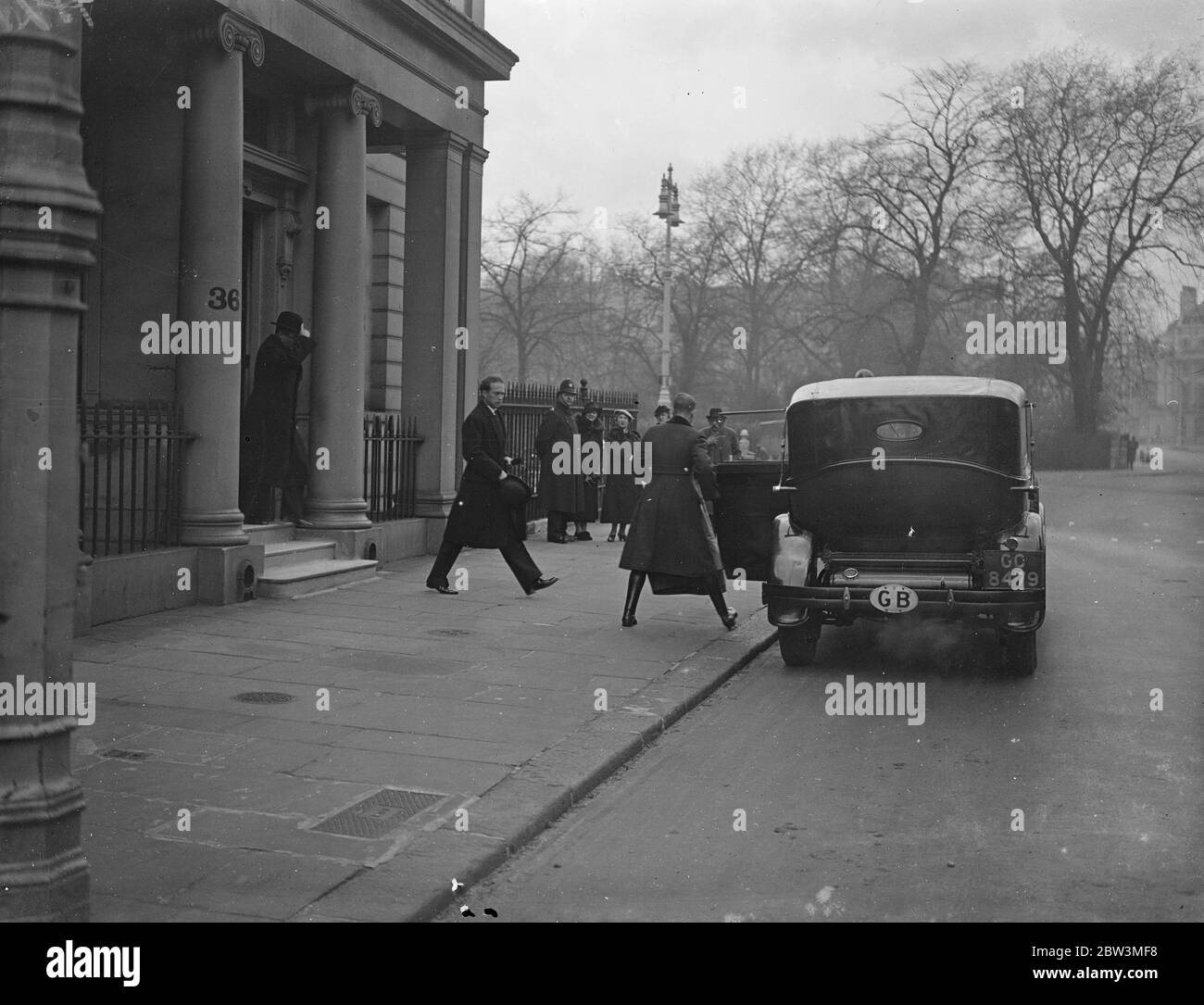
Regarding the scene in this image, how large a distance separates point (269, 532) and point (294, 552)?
0.41 metres

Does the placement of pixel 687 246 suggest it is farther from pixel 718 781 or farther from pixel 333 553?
pixel 718 781

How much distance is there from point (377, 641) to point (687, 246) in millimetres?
49068

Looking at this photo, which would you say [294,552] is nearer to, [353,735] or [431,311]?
[431,311]

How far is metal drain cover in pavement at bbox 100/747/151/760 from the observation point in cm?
660

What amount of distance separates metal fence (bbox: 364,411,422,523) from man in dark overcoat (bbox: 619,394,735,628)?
5.10 meters

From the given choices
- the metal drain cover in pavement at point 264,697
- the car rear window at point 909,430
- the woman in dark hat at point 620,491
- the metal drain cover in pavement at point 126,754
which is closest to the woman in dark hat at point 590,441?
the woman in dark hat at point 620,491

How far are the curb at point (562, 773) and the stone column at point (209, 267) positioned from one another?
4.59 m

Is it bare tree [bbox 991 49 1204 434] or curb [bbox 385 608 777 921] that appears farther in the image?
bare tree [bbox 991 49 1204 434]

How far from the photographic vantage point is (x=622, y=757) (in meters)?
7.14

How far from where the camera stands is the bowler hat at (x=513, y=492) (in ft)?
41.1

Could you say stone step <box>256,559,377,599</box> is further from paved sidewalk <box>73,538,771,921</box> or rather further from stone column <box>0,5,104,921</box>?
stone column <box>0,5,104,921</box>

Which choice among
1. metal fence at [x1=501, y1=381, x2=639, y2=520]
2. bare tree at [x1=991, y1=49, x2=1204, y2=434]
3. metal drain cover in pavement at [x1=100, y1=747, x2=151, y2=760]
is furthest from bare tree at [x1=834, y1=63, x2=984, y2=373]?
metal drain cover in pavement at [x1=100, y1=747, x2=151, y2=760]

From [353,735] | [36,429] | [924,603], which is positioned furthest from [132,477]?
[36,429]

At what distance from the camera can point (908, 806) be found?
247 inches
